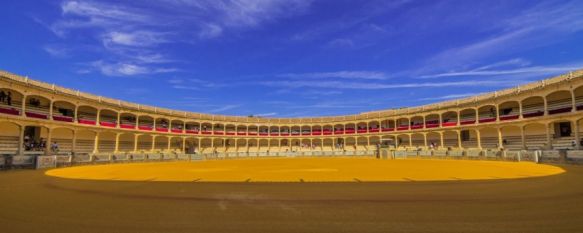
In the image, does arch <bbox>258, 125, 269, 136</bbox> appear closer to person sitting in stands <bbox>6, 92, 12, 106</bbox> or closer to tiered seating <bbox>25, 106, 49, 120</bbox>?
tiered seating <bbox>25, 106, 49, 120</bbox>

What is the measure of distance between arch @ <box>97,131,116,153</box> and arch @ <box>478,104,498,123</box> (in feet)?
183

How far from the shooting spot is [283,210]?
22.5 ft

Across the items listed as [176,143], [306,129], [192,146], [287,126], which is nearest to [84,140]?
[176,143]

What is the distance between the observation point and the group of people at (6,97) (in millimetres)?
31695

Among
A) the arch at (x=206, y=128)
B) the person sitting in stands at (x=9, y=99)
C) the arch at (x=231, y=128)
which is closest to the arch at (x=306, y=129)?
the arch at (x=231, y=128)

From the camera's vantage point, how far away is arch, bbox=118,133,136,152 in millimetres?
47156

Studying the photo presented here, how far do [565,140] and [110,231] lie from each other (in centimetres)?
4464

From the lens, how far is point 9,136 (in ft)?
106

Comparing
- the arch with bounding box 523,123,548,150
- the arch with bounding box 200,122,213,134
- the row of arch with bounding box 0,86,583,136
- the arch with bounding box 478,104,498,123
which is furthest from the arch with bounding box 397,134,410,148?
the arch with bounding box 200,122,213,134

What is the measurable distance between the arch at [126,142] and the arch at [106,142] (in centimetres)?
125

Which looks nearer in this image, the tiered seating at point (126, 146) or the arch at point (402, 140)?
the tiered seating at point (126, 146)

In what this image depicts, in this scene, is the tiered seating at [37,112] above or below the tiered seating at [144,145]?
above

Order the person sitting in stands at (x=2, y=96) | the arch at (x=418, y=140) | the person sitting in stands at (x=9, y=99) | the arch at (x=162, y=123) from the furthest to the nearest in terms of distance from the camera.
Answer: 1. the arch at (x=162, y=123)
2. the arch at (x=418, y=140)
3. the person sitting in stands at (x=9, y=99)
4. the person sitting in stands at (x=2, y=96)

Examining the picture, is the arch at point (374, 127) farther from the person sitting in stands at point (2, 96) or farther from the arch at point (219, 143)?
the person sitting in stands at point (2, 96)
